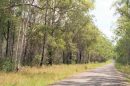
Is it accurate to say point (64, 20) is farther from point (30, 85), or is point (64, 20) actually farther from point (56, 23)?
point (30, 85)

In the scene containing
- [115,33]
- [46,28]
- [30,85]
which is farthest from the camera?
[115,33]

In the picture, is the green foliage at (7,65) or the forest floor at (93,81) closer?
the forest floor at (93,81)

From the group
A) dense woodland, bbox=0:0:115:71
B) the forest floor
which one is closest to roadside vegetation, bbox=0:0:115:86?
dense woodland, bbox=0:0:115:71

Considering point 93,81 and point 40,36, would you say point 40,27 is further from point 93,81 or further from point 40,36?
point 93,81

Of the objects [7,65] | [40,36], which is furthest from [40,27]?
[7,65]

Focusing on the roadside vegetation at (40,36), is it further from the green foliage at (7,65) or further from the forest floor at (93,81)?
the forest floor at (93,81)

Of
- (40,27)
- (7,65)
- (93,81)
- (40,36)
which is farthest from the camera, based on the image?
(40,36)

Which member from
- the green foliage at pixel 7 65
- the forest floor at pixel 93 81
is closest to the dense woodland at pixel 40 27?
the green foliage at pixel 7 65

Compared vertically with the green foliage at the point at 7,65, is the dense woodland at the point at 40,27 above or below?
above

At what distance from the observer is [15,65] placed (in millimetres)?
31656

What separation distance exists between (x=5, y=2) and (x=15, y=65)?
5.80m

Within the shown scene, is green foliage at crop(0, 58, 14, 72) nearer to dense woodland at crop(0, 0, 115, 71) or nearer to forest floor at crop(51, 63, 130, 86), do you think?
dense woodland at crop(0, 0, 115, 71)

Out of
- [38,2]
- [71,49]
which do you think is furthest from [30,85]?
[71,49]

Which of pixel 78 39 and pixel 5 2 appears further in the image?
pixel 78 39
